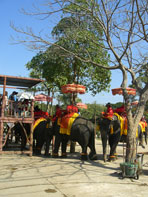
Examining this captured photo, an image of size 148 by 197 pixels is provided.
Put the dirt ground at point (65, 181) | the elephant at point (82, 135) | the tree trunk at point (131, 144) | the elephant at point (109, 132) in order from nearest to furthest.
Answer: the dirt ground at point (65, 181) < the tree trunk at point (131, 144) < the elephant at point (109, 132) < the elephant at point (82, 135)

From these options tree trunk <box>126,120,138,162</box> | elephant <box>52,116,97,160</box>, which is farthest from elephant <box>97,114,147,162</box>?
tree trunk <box>126,120,138,162</box>

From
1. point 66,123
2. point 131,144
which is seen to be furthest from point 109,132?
point 131,144

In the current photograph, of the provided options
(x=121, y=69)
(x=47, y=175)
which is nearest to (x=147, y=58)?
(x=121, y=69)

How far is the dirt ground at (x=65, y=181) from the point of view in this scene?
18.5ft

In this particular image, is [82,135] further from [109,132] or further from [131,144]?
[131,144]

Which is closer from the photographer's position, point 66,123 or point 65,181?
point 65,181

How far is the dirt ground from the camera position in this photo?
564cm

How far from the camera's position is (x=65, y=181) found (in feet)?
21.7

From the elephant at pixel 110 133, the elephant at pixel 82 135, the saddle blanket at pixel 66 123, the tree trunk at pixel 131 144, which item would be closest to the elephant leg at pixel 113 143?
the elephant at pixel 110 133

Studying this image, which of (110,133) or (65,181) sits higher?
(110,133)

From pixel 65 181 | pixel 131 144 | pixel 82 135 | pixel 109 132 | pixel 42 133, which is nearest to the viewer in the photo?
pixel 65 181

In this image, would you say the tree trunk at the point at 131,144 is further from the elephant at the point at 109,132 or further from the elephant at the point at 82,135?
the elephant at the point at 82,135

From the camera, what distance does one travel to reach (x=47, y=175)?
284 inches

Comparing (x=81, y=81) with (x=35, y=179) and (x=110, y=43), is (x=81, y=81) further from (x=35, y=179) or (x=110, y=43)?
(x=35, y=179)
